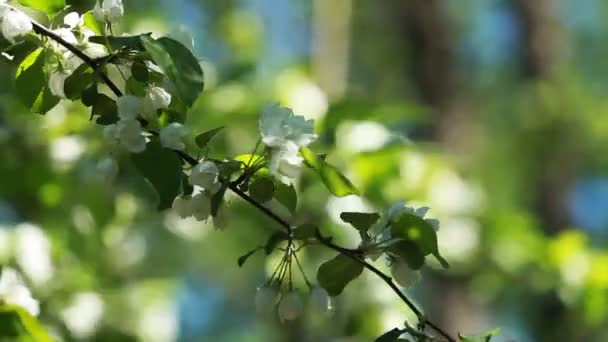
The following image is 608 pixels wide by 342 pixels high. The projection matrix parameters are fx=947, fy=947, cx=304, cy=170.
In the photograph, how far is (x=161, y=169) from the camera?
51 centimetres

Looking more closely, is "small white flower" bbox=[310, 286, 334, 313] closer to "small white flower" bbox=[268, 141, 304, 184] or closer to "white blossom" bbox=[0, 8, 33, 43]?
"small white flower" bbox=[268, 141, 304, 184]

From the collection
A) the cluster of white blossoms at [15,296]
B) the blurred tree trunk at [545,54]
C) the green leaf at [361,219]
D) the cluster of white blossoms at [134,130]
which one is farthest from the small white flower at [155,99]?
the blurred tree trunk at [545,54]

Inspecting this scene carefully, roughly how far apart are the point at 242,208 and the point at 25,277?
274 mm

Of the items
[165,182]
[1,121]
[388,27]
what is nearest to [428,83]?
[388,27]

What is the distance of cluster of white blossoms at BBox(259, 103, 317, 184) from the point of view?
20.0 inches

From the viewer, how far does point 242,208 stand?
118 cm

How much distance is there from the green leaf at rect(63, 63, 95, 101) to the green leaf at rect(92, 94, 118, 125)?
0.04ft

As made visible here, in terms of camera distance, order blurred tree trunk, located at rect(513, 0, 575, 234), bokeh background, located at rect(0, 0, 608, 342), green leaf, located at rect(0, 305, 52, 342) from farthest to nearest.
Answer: blurred tree trunk, located at rect(513, 0, 575, 234), bokeh background, located at rect(0, 0, 608, 342), green leaf, located at rect(0, 305, 52, 342)

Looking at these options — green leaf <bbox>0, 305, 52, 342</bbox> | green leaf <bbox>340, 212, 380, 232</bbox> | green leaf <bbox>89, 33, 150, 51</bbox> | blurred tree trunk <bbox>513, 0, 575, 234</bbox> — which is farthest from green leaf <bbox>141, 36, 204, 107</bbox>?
blurred tree trunk <bbox>513, 0, 575, 234</bbox>

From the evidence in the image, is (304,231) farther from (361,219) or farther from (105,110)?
(105,110)

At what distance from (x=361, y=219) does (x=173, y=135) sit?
12 centimetres

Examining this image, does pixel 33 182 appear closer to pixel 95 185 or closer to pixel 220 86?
pixel 95 185

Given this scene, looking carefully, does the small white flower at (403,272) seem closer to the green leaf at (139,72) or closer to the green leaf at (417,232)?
the green leaf at (417,232)

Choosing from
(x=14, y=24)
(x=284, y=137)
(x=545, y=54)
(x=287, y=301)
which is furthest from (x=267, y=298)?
(x=545, y=54)
